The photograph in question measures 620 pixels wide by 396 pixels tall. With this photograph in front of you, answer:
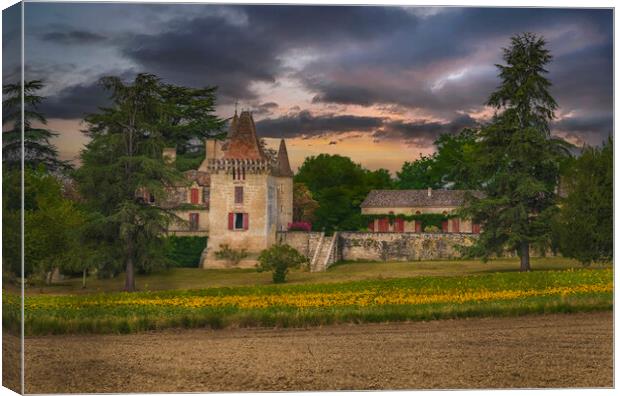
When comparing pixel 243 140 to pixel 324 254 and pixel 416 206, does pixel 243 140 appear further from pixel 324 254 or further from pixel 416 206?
pixel 416 206

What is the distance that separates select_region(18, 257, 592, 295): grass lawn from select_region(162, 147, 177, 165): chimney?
6.22 feet

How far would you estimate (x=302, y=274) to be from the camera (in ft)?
53.3

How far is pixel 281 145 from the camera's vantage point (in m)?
15.0

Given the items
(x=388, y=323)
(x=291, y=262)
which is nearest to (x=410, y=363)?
(x=388, y=323)

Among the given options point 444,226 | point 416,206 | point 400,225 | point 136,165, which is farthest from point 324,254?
point 136,165

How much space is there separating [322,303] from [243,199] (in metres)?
4.02

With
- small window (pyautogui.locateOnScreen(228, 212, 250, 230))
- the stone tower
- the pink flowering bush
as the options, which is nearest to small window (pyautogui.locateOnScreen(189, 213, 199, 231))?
the stone tower

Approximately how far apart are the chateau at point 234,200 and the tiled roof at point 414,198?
5.04 ft

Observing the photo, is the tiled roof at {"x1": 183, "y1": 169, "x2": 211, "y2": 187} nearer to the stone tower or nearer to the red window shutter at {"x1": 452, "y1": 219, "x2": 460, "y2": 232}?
the stone tower

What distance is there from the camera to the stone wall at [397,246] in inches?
683

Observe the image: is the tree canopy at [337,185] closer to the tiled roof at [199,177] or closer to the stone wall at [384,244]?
the stone wall at [384,244]

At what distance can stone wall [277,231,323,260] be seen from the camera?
628 inches

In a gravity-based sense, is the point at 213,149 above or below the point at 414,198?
above

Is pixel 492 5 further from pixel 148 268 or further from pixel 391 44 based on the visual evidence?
pixel 148 268
